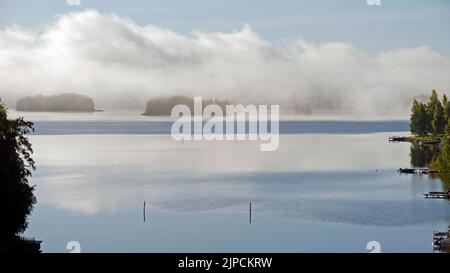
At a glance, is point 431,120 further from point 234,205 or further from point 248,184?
point 234,205

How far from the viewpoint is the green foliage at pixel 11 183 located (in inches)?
1081

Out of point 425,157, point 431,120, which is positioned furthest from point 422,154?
point 431,120

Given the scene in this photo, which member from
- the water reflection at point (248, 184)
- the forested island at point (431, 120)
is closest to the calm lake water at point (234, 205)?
the water reflection at point (248, 184)

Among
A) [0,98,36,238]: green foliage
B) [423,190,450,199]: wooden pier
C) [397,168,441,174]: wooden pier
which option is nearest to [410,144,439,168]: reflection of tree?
[397,168,441,174]: wooden pier

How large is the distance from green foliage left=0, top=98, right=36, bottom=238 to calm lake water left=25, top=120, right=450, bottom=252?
6.63 ft

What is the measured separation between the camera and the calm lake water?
99.9ft

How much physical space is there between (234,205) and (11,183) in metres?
16.5

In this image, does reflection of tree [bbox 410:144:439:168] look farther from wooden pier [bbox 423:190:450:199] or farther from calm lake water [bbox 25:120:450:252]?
wooden pier [bbox 423:190:450:199]

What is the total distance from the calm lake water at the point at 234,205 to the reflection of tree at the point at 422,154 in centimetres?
140

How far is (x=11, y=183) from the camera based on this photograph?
91.4 ft

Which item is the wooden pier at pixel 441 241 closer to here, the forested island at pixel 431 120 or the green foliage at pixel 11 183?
the green foliage at pixel 11 183
